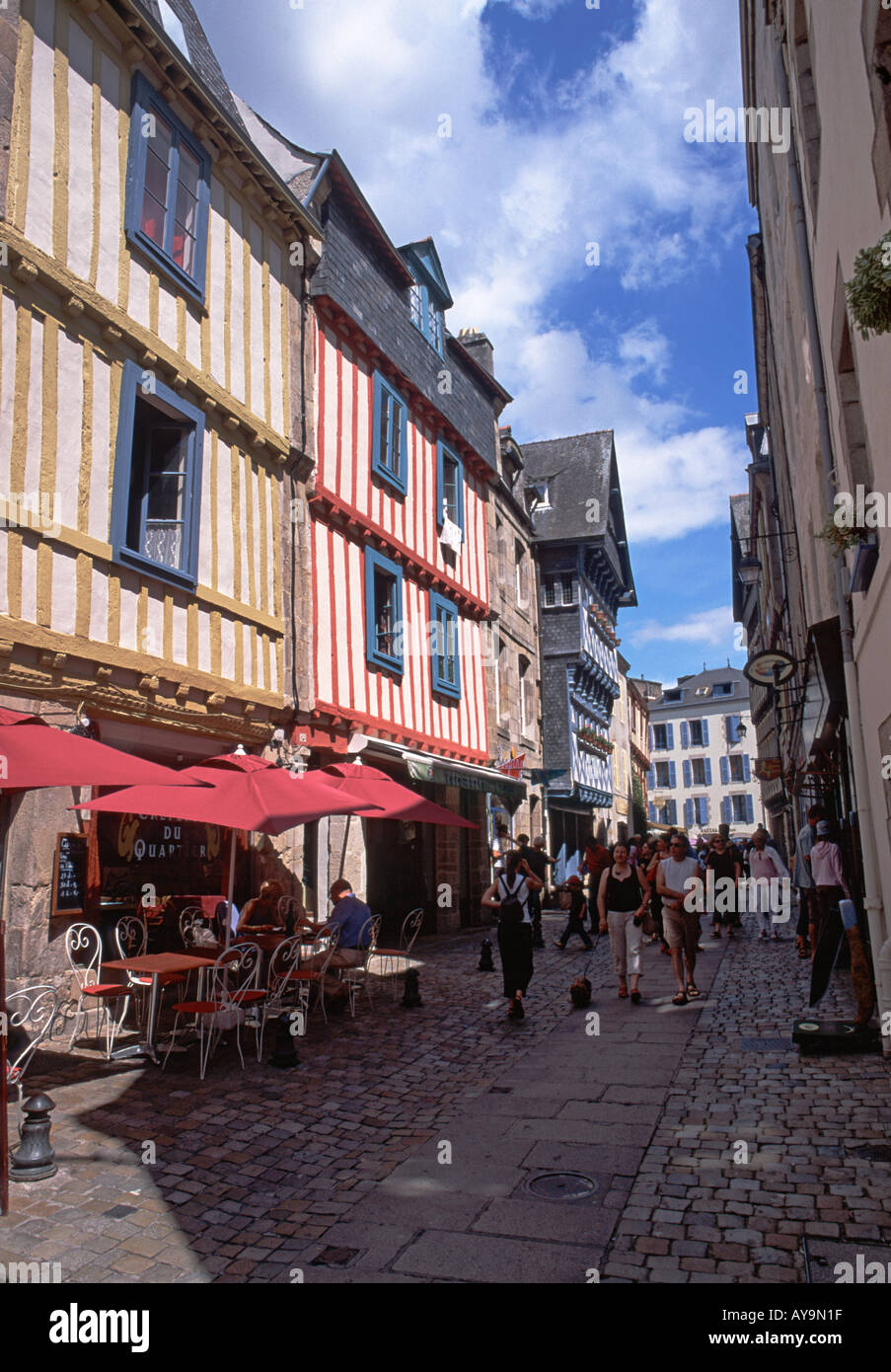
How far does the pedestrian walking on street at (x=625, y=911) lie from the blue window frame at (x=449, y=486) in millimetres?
8391

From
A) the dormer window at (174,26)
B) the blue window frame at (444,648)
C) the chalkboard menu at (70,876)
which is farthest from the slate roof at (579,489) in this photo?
the chalkboard menu at (70,876)

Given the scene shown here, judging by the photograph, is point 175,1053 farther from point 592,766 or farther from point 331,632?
point 592,766

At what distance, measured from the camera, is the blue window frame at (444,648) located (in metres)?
15.1

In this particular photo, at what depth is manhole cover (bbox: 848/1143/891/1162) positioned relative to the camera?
4.27 metres

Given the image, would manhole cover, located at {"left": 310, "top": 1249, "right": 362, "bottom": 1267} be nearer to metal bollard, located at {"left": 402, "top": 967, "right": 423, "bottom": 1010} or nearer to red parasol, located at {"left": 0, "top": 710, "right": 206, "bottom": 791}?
red parasol, located at {"left": 0, "top": 710, "right": 206, "bottom": 791}

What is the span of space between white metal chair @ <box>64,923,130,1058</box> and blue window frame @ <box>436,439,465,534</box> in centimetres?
1013

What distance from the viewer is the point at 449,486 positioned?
1669cm

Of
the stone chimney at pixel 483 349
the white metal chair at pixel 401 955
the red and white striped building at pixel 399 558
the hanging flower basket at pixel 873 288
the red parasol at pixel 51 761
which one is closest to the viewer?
the hanging flower basket at pixel 873 288

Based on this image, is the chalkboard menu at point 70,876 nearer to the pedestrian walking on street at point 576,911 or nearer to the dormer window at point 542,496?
the pedestrian walking on street at point 576,911

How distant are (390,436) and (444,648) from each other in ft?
11.8

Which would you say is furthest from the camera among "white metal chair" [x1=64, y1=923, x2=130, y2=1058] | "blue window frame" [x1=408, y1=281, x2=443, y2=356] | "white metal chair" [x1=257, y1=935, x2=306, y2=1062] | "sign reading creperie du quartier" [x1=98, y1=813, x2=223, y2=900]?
"blue window frame" [x1=408, y1=281, x2=443, y2=356]

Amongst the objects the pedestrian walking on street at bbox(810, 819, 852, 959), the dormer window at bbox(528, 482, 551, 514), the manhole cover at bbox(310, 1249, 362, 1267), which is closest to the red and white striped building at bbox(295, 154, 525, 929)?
the pedestrian walking on street at bbox(810, 819, 852, 959)
